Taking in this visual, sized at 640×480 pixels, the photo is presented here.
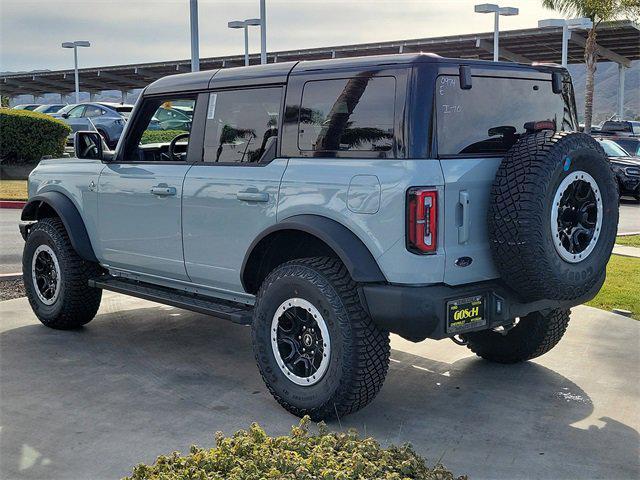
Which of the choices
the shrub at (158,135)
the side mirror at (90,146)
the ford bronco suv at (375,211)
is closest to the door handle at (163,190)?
the ford bronco suv at (375,211)

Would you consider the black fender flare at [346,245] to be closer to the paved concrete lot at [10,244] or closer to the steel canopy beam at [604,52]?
the paved concrete lot at [10,244]

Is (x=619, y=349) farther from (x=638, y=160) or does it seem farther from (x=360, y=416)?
(x=638, y=160)

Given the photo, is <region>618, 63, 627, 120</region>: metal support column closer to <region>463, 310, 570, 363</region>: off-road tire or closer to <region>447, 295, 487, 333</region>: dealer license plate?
<region>463, 310, 570, 363</region>: off-road tire

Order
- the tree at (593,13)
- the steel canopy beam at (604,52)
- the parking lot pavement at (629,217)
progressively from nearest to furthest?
the parking lot pavement at (629,217)
the tree at (593,13)
the steel canopy beam at (604,52)

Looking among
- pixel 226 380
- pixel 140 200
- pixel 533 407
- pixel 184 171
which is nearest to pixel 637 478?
pixel 533 407

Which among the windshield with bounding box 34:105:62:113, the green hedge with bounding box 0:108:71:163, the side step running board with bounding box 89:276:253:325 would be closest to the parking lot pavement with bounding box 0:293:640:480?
the side step running board with bounding box 89:276:253:325

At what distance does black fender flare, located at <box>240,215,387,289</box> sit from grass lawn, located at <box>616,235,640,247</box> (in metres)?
8.37

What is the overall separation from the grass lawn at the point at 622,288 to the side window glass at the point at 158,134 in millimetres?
4250

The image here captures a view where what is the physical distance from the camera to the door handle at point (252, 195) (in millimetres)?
5059

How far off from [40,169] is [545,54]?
50.5m

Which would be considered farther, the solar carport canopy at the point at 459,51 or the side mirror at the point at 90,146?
the solar carport canopy at the point at 459,51

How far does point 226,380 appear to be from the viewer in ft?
18.0

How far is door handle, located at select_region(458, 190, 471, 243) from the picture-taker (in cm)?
447

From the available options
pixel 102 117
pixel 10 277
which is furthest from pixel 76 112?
pixel 10 277
